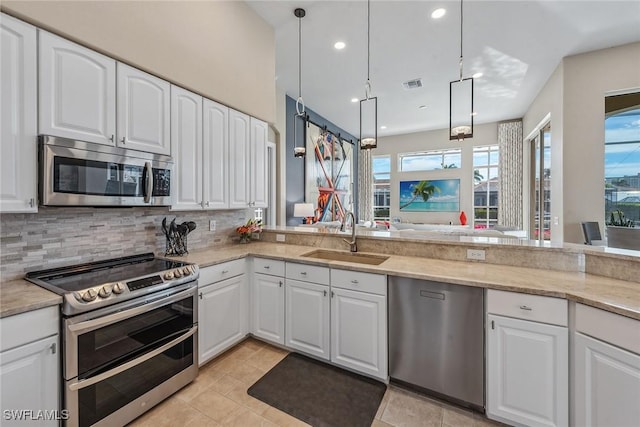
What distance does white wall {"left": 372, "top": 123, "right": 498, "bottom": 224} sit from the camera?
7512 millimetres

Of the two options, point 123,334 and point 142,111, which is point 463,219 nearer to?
Result: point 142,111

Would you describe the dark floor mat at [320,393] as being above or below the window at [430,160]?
below

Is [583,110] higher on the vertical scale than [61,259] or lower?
higher

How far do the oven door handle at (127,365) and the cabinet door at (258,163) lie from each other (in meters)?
1.55

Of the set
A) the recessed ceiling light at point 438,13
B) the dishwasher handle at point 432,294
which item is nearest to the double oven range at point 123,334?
the dishwasher handle at point 432,294

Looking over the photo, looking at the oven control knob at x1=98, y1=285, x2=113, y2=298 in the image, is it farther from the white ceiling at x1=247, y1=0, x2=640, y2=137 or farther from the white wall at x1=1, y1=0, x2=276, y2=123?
the white ceiling at x1=247, y1=0, x2=640, y2=137

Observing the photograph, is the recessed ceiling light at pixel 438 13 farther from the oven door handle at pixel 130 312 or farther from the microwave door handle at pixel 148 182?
the oven door handle at pixel 130 312

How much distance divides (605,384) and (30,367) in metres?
2.81

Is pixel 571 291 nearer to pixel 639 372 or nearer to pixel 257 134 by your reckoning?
pixel 639 372

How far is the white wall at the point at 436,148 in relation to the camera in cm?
751

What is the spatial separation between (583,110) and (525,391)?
4.10 metres

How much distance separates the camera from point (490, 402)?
167cm

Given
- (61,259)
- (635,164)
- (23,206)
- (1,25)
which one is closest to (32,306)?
(23,206)

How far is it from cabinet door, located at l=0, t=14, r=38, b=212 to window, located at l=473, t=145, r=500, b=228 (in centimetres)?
871
